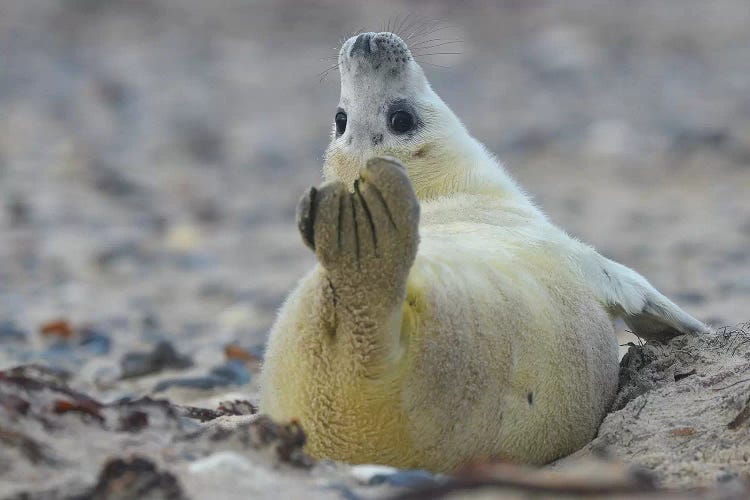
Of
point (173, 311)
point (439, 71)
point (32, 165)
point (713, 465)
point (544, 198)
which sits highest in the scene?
point (439, 71)

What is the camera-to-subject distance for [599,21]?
1527cm

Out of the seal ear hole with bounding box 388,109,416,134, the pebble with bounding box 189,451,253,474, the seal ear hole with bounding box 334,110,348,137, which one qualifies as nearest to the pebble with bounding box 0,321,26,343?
the seal ear hole with bounding box 334,110,348,137

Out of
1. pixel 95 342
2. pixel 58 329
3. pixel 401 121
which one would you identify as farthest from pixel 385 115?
pixel 58 329

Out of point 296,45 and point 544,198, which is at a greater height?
point 296,45

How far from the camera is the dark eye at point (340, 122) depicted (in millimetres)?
4488

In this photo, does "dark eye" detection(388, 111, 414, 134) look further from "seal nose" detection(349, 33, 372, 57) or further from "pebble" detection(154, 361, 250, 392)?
"pebble" detection(154, 361, 250, 392)

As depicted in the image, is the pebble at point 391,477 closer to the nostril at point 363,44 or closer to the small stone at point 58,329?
the nostril at point 363,44

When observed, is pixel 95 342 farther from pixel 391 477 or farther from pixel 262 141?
pixel 262 141

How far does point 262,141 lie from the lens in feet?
41.4

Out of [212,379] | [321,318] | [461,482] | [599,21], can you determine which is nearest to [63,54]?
[599,21]

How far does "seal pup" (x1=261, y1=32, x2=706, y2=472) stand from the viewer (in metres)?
2.79

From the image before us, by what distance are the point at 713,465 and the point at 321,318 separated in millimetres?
1062

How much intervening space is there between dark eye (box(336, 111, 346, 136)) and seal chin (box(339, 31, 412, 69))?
21cm

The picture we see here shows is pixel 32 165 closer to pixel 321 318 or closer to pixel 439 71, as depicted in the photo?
pixel 439 71
